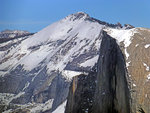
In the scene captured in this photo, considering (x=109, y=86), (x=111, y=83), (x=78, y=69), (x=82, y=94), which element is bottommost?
(x=109, y=86)

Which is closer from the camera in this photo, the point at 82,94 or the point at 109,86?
the point at 109,86

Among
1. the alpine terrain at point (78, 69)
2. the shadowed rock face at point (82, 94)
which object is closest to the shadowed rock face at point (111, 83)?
the alpine terrain at point (78, 69)

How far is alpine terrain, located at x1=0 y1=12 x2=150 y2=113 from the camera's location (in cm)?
1392

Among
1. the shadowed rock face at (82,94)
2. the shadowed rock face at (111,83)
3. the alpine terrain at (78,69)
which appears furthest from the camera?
the shadowed rock face at (82,94)

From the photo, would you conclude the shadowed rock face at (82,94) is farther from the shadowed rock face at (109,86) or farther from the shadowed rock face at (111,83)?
the shadowed rock face at (111,83)

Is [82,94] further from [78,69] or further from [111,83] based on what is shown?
[78,69]

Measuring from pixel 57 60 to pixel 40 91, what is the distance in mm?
17882

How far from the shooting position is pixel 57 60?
115938 mm

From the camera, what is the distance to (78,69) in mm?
87438

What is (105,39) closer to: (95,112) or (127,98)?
(95,112)

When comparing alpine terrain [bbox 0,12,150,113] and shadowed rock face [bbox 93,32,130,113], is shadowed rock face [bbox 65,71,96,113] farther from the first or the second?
shadowed rock face [bbox 93,32,130,113]

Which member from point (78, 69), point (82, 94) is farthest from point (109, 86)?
point (78, 69)

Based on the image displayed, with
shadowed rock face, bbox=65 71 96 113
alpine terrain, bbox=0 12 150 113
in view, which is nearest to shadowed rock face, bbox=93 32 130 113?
alpine terrain, bbox=0 12 150 113

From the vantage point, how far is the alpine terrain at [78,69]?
13922 mm
